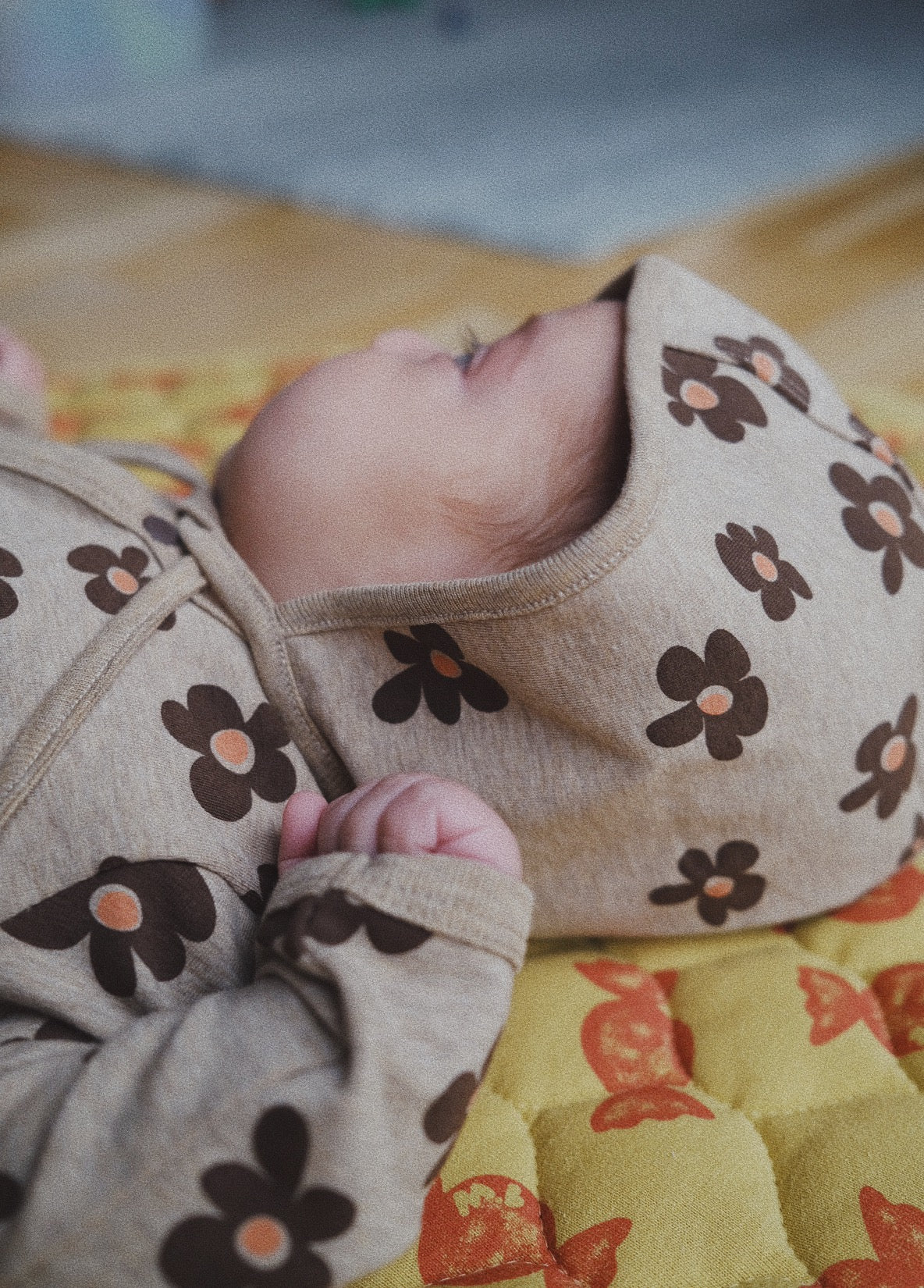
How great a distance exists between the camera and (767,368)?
764 millimetres

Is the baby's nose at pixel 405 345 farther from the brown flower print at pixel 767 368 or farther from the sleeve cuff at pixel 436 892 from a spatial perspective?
the sleeve cuff at pixel 436 892

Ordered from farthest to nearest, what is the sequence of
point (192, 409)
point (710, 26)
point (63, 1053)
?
point (710, 26) < point (192, 409) < point (63, 1053)

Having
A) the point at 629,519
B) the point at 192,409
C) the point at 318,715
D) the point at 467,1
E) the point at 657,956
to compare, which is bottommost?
the point at 467,1

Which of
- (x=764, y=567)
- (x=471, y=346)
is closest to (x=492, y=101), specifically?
(x=471, y=346)

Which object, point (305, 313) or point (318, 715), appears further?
point (305, 313)

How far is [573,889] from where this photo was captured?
718 millimetres

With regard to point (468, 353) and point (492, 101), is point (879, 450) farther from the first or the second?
point (492, 101)

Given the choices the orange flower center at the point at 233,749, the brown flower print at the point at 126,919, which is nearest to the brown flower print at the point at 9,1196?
the brown flower print at the point at 126,919

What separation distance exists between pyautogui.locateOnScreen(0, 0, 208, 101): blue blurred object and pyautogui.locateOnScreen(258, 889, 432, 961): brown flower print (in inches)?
124

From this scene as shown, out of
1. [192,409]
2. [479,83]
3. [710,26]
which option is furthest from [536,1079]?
[710,26]

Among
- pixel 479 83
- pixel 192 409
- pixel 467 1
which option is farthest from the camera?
pixel 467 1

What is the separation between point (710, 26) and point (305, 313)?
7.98 ft

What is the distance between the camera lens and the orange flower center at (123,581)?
0.69 m

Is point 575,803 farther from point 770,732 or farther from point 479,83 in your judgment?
point 479,83
